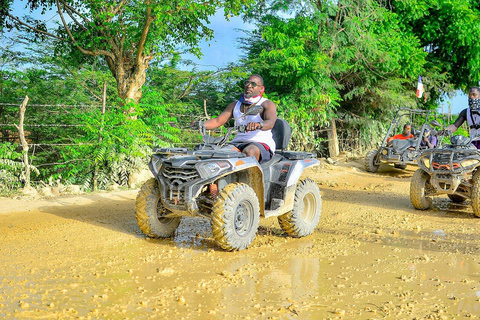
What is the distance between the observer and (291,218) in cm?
675

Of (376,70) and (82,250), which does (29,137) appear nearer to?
(82,250)

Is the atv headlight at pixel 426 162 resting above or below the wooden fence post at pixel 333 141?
below

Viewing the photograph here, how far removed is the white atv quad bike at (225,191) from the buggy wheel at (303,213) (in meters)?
0.01

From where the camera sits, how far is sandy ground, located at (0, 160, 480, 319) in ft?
13.4

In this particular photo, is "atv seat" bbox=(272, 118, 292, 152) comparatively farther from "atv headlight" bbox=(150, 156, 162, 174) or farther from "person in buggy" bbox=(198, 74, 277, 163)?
"atv headlight" bbox=(150, 156, 162, 174)

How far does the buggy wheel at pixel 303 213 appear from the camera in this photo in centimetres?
677

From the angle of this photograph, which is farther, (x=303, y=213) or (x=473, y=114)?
(x=473, y=114)

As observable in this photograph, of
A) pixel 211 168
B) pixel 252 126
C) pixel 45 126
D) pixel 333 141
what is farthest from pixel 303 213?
pixel 333 141

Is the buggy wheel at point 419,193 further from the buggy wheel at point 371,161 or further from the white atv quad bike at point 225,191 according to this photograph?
the buggy wheel at point 371,161

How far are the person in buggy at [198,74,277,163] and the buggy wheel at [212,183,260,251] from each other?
24.4 inches

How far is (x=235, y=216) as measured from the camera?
19.3 ft

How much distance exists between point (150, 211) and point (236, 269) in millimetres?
1568

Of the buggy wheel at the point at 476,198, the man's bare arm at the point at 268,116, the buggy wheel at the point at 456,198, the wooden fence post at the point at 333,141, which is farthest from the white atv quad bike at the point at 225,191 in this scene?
the wooden fence post at the point at 333,141

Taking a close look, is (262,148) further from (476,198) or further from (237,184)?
(476,198)
